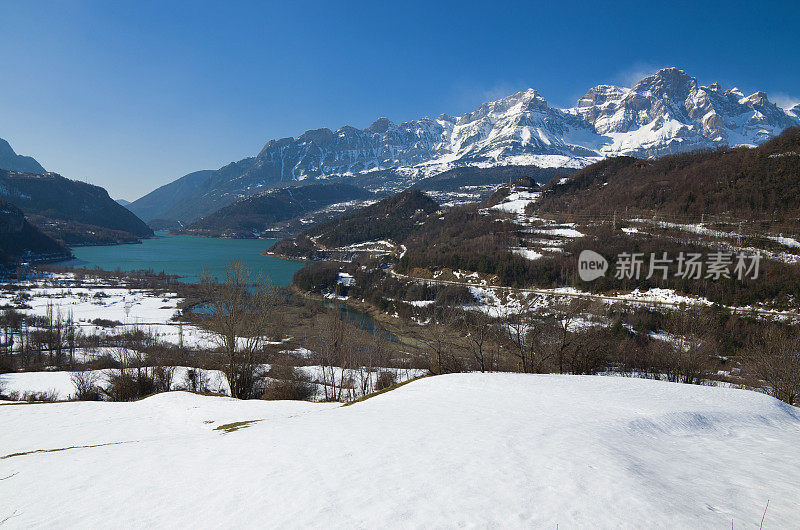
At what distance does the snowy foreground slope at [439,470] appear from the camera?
614cm

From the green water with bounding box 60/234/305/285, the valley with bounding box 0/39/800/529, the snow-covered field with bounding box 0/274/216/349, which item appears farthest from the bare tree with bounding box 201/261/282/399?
the green water with bounding box 60/234/305/285

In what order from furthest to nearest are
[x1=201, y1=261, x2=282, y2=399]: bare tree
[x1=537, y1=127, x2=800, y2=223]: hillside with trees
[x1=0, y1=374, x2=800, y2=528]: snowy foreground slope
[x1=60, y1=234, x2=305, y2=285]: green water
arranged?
[x1=60, y1=234, x2=305, y2=285]: green water < [x1=537, y1=127, x2=800, y2=223]: hillside with trees < [x1=201, y1=261, x2=282, y2=399]: bare tree < [x1=0, y1=374, x2=800, y2=528]: snowy foreground slope

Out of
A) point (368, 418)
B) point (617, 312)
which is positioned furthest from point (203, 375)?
point (617, 312)

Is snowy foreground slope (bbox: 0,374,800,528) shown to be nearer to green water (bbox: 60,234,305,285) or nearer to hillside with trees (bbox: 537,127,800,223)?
hillside with trees (bbox: 537,127,800,223)

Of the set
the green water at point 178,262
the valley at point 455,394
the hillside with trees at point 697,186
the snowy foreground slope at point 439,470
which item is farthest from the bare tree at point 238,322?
the hillside with trees at point 697,186

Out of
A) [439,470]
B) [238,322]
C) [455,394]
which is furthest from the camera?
[238,322]

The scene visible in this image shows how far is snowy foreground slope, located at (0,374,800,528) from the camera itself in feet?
20.1

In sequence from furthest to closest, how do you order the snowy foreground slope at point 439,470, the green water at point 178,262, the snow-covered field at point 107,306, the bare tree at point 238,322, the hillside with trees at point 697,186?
the green water at point 178,262
the hillside with trees at point 697,186
the snow-covered field at point 107,306
the bare tree at point 238,322
the snowy foreground slope at point 439,470

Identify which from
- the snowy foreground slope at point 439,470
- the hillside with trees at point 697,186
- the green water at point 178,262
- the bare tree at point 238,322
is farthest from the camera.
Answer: the green water at point 178,262

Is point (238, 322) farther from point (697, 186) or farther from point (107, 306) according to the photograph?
point (697, 186)

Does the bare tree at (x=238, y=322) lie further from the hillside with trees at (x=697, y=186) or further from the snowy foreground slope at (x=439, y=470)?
the hillside with trees at (x=697, y=186)

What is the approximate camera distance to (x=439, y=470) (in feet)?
25.3

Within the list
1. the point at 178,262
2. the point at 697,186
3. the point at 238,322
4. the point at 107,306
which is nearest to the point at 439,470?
the point at 238,322

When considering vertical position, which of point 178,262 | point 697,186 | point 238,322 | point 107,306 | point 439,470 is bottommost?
point 107,306
